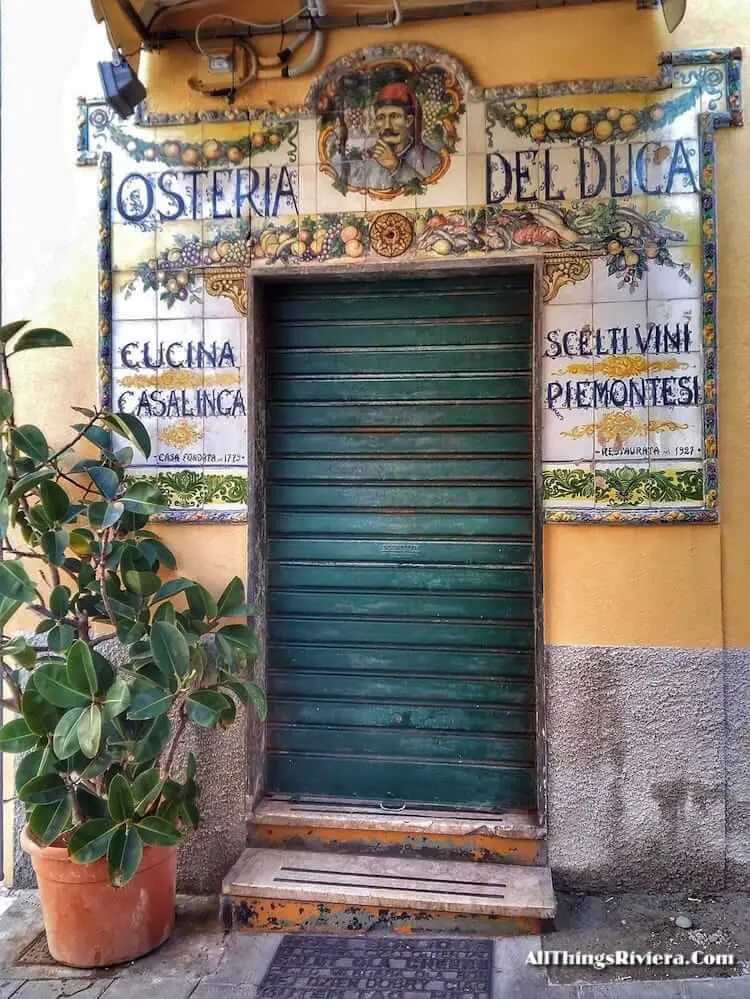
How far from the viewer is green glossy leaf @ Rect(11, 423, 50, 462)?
3617 mm

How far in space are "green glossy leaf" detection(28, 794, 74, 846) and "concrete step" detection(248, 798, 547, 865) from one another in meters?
1.01

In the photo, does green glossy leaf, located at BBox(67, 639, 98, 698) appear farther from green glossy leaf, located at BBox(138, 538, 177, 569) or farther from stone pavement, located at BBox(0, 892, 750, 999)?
stone pavement, located at BBox(0, 892, 750, 999)

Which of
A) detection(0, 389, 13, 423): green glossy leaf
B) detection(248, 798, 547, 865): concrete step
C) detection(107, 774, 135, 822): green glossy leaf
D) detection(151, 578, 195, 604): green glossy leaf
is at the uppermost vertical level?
detection(0, 389, 13, 423): green glossy leaf

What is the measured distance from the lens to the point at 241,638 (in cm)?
376

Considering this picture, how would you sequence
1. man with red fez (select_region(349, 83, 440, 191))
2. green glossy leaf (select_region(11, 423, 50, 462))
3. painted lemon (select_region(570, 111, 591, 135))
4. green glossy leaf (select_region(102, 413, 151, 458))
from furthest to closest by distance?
man with red fez (select_region(349, 83, 440, 191)) < painted lemon (select_region(570, 111, 591, 135)) < green glossy leaf (select_region(102, 413, 151, 458)) < green glossy leaf (select_region(11, 423, 50, 462))

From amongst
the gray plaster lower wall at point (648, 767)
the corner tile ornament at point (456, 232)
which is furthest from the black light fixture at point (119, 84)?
the gray plaster lower wall at point (648, 767)

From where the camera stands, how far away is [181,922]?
12.8ft

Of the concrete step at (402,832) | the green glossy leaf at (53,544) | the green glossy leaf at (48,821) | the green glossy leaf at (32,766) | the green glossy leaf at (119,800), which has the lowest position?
the concrete step at (402,832)

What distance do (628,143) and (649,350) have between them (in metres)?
0.94

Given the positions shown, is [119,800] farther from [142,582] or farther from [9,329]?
[9,329]

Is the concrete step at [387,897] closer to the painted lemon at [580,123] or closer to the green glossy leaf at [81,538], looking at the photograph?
the green glossy leaf at [81,538]

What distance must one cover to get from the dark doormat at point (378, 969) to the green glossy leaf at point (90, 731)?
3.78 ft

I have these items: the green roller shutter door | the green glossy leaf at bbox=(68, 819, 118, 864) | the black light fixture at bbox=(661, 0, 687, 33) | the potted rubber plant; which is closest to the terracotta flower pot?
the potted rubber plant

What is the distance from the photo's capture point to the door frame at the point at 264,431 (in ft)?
13.1
